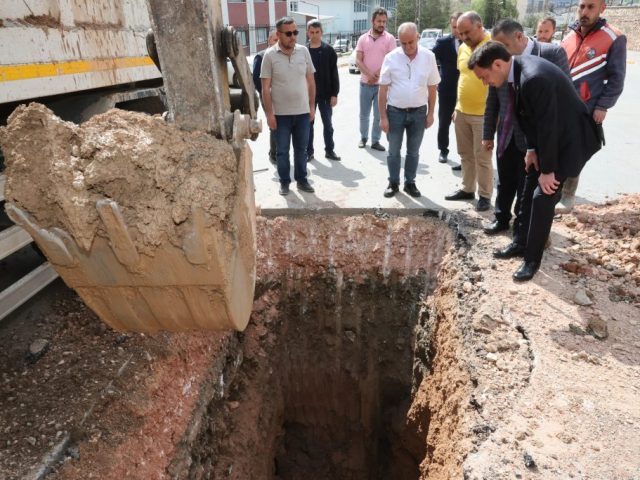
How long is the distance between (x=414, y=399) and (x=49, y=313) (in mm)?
3165

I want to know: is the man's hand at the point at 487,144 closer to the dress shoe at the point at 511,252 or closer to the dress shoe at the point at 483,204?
the dress shoe at the point at 483,204

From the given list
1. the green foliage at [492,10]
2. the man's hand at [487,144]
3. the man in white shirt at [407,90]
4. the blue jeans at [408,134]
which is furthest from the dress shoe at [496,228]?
the green foliage at [492,10]

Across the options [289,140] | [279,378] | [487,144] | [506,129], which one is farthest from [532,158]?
[279,378]

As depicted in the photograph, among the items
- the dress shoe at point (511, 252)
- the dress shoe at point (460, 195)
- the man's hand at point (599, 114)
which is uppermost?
the man's hand at point (599, 114)

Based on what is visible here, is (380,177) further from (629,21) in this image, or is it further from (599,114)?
(629,21)

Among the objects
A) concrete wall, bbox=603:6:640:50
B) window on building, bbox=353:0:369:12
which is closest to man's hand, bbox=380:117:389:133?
concrete wall, bbox=603:6:640:50

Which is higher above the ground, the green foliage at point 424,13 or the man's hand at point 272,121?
the green foliage at point 424,13

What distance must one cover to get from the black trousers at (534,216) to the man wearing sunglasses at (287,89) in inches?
95.9

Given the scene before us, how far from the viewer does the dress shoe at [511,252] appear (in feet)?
12.6

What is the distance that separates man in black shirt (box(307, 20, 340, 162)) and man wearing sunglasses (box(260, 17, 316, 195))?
996 mm

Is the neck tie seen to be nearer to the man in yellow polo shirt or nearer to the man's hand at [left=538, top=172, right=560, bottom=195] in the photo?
the man in yellow polo shirt

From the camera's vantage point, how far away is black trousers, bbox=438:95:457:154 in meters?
5.91

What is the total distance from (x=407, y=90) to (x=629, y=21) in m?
30.2

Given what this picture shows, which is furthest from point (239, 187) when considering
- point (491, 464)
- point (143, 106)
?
point (143, 106)
